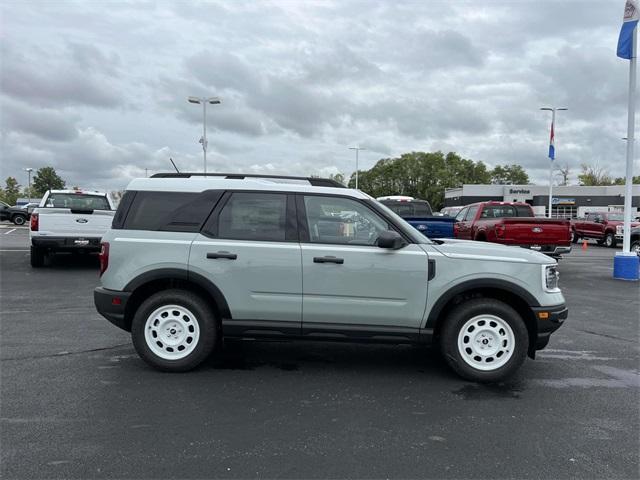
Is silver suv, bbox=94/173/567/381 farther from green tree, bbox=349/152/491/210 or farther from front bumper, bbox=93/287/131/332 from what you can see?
green tree, bbox=349/152/491/210

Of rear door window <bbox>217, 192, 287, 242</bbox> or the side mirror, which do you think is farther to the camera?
rear door window <bbox>217, 192, 287, 242</bbox>

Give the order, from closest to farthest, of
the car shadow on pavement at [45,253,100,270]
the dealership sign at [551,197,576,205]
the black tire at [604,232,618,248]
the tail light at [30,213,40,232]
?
1. the tail light at [30,213,40,232]
2. the car shadow on pavement at [45,253,100,270]
3. the black tire at [604,232,618,248]
4. the dealership sign at [551,197,576,205]

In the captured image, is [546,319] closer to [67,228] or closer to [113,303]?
[113,303]

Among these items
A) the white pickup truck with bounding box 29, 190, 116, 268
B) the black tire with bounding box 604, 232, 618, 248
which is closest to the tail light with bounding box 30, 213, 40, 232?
the white pickup truck with bounding box 29, 190, 116, 268

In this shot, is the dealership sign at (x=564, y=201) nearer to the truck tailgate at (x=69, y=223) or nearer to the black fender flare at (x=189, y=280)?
the truck tailgate at (x=69, y=223)

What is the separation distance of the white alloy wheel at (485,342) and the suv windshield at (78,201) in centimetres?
1088

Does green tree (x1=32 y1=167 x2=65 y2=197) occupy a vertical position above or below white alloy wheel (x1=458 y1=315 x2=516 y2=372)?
above

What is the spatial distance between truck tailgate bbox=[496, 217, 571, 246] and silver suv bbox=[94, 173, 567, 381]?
288 inches

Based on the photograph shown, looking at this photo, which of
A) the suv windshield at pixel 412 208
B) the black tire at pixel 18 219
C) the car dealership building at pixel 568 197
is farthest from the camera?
the car dealership building at pixel 568 197

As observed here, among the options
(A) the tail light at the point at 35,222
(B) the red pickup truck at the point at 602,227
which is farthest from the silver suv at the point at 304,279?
(B) the red pickup truck at the point at 602,227

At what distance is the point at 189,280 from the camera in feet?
15.4

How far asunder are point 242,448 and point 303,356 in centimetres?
213

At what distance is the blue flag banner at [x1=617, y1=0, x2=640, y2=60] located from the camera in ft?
39.6

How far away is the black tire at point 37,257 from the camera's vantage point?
1181 cm
